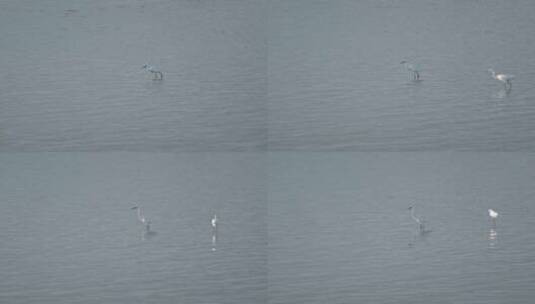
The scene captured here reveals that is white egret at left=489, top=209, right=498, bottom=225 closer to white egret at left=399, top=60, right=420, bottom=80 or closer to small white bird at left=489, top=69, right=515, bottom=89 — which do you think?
small white bird at left=489, top=69, right=515, bottom=89

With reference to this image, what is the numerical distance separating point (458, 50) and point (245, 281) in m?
1.25

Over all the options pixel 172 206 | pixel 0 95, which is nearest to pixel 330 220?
pixel 172 206

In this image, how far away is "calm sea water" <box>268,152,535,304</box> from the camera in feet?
11.2

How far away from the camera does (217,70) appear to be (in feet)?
13.3

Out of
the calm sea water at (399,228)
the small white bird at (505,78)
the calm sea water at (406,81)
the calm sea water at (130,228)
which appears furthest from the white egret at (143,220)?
the small white bird at (505,78)

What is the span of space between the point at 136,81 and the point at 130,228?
0.63m

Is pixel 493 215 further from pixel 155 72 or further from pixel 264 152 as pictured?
pixel 155 72

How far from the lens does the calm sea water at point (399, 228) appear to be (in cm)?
341

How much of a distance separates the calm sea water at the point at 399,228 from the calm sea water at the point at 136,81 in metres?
0.25

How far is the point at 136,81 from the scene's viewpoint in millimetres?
4047

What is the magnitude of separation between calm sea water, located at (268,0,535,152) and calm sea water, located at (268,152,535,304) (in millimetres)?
71

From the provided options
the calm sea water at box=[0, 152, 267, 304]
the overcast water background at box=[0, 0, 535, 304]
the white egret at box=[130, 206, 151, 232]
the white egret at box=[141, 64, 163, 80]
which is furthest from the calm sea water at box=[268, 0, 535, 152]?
→ the white egret at box=[130, 206, 151, 232]

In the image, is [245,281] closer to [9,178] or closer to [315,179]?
[315,179]

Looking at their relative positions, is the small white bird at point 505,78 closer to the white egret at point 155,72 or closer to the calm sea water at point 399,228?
the calm sea water at point 399,228
